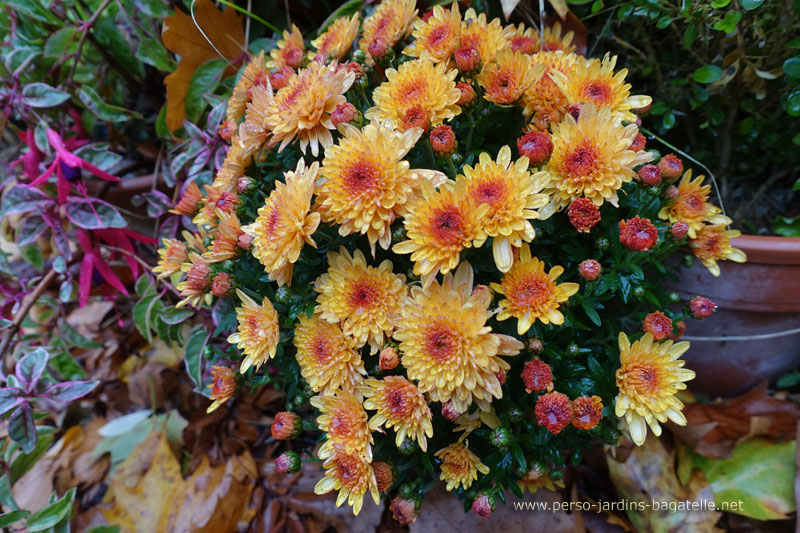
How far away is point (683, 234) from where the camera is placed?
890mm

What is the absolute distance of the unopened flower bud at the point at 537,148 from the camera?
82 cm

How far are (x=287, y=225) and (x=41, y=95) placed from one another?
1.07 metres

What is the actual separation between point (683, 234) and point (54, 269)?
63.3 inches

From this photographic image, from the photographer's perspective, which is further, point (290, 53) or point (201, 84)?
point (201, 84)

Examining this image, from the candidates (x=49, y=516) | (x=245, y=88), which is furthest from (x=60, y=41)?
(x=49, y=516)

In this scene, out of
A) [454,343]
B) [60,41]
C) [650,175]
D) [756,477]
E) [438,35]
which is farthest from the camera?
[60,41]

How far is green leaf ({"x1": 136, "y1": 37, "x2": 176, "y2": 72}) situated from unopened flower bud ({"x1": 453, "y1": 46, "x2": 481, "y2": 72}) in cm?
105

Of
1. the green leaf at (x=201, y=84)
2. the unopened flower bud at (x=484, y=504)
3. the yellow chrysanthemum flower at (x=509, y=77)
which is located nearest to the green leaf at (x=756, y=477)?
the unopened flower bud at (x=484, y=504)

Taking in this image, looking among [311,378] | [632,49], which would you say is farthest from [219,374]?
[632,49]

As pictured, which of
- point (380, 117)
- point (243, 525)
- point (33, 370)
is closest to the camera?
point (380, 117)

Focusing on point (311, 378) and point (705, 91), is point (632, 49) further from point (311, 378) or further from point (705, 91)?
point (311, 378)

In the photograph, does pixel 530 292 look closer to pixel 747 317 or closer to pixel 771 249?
pixel 771 249

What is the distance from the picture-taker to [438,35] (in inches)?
38.6

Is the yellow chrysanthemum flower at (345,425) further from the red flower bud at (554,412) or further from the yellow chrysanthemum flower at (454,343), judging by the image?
the red flower bud at (554,412)
